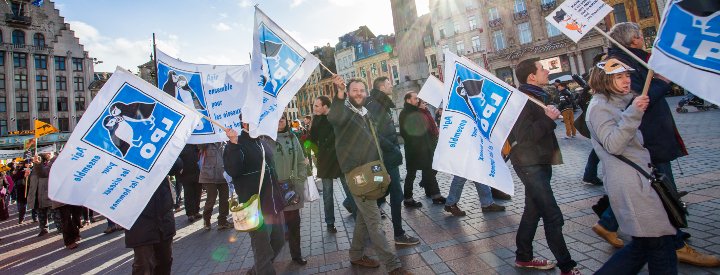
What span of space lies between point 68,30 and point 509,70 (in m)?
55.8

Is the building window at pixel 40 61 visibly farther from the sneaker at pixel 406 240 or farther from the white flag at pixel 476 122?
the white flag at pixel 476 122

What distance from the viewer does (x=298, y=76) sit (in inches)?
178

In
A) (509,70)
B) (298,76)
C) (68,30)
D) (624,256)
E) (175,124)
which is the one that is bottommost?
(624,256)

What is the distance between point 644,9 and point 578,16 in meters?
43.4

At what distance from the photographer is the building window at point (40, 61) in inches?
1750

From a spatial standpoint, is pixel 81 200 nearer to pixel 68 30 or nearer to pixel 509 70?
pixel 509 70

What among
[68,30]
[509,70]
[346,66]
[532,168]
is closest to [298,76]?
[532,168]

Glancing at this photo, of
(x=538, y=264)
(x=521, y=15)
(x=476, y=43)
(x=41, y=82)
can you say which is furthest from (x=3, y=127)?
(x=521, y=15)

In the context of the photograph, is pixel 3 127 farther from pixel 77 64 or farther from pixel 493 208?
pixel 493 208

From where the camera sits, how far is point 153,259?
3.49m

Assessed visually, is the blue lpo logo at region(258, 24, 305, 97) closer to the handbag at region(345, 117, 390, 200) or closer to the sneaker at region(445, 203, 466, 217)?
the handbag at region(345, 117, 390, 200)

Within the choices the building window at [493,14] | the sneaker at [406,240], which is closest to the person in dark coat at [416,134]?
the sneaker at [406,240]

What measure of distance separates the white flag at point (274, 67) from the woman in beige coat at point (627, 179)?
2.96m

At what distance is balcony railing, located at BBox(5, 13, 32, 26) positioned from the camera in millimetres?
42188
